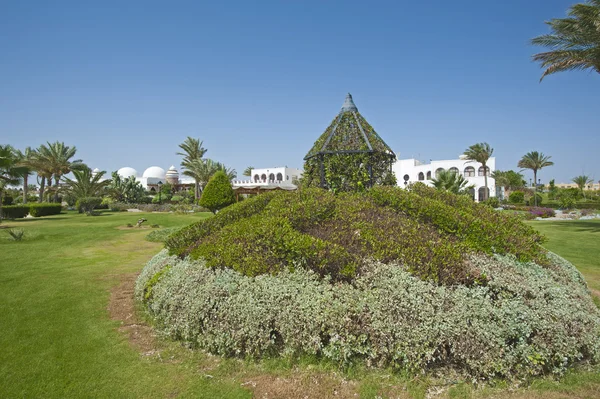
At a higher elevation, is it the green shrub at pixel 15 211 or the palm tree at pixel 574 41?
the palm tree at pixel 574 41

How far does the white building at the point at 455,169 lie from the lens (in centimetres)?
5391

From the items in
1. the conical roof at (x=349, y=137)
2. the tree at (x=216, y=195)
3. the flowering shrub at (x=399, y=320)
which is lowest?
the flowering shrub at (x=399, y=320)

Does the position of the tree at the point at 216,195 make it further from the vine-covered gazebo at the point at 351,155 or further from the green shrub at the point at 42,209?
the green shrub at the point at 42,209

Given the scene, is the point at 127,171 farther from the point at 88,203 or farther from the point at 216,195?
the point at 216,195

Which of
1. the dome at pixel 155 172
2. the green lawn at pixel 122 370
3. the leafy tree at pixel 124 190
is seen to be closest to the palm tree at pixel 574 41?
the green lawn at pixel 122 370

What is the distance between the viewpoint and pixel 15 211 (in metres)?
28.2

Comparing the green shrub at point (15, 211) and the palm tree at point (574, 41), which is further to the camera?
the green shrub at point (15, 211)

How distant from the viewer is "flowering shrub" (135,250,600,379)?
12.3ft

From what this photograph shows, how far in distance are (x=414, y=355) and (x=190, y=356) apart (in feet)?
8.63

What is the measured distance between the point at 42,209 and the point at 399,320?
34382 mm

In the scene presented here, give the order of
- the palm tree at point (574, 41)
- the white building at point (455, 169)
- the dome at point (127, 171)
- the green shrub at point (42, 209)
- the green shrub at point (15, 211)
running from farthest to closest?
Answer: 1. the dome at point (127, 171)
2. the white building at point (455, 169)
3. the green shrub at point (42, 209)
4. the green shrub at point (15, 211)
5. the palm tree at point (574, 41)

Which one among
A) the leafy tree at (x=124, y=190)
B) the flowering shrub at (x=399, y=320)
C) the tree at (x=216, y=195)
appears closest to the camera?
the flowering shrub at (x=399, y=320)

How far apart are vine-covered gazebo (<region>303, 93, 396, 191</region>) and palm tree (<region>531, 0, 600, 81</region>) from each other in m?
14.8

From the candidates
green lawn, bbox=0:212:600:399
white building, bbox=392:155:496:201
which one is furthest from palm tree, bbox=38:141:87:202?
white building, bbox=392:155:496:201
